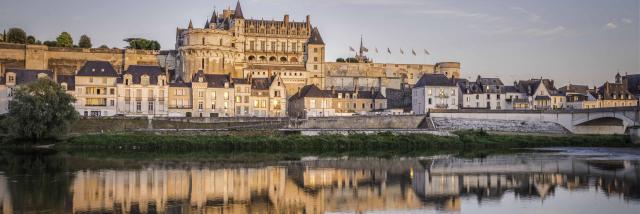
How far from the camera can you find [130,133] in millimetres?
44719

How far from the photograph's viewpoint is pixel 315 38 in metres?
73.6

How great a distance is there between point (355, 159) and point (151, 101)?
895 inches

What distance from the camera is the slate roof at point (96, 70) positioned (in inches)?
2144

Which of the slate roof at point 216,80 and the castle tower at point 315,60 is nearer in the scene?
the slate roof at point 216,80

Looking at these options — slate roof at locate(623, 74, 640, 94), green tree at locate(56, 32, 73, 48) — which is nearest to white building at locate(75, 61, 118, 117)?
green tree at locate(56, 32, 73, 48)

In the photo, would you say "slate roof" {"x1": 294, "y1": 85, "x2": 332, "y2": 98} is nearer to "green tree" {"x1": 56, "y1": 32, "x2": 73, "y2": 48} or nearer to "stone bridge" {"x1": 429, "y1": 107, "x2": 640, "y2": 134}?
"stone bridge" {"x1": 429, "y1": 107, "x2": 640, "y2": 134}

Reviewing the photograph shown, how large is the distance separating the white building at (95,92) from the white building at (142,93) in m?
0.56

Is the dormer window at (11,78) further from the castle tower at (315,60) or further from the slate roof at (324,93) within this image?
the castle tower at (315,60)

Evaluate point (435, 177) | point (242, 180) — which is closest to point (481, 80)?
point (435, 177)

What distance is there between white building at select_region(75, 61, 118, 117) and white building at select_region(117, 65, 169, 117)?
56 centimetres

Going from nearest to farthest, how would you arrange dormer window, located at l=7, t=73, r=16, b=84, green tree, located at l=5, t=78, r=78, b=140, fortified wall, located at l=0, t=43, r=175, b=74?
green tree, located at l=5, t=78, r=78, b=140 < dormer window, located at l=7, t=73, r=16, b=84 < fortified wall, located at l=0, t=43, r=175, b=74

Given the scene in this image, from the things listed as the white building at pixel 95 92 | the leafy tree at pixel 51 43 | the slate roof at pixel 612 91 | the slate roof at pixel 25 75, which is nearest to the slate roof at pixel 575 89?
the slate roof at pixel 612 91

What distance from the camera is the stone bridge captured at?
5028 centimetres

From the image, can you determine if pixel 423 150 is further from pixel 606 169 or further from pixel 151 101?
pixel 151 101
